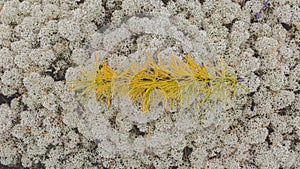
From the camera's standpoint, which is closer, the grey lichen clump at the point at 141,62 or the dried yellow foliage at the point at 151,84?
the dried yellow foliage at the point at 151,84

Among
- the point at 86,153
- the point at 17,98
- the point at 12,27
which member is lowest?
the point at 86,153

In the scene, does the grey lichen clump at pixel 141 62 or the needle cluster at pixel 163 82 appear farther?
the grey lichen clump at pixel 141 62

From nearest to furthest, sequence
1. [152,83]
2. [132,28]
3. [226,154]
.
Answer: [152,83]
[132,28]
[226,154]

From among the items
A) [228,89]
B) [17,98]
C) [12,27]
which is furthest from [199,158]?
[12,27]

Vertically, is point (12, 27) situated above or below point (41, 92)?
above

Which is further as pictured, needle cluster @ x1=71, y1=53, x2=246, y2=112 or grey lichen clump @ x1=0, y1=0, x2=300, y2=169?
grey lichen clump @ x1=0, y1=0, x2=300, y2=169

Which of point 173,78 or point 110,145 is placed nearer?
point 173,78

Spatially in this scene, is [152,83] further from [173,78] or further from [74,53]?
[74,53]

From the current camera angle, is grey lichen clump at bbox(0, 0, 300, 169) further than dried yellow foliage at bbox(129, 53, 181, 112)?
Yes
